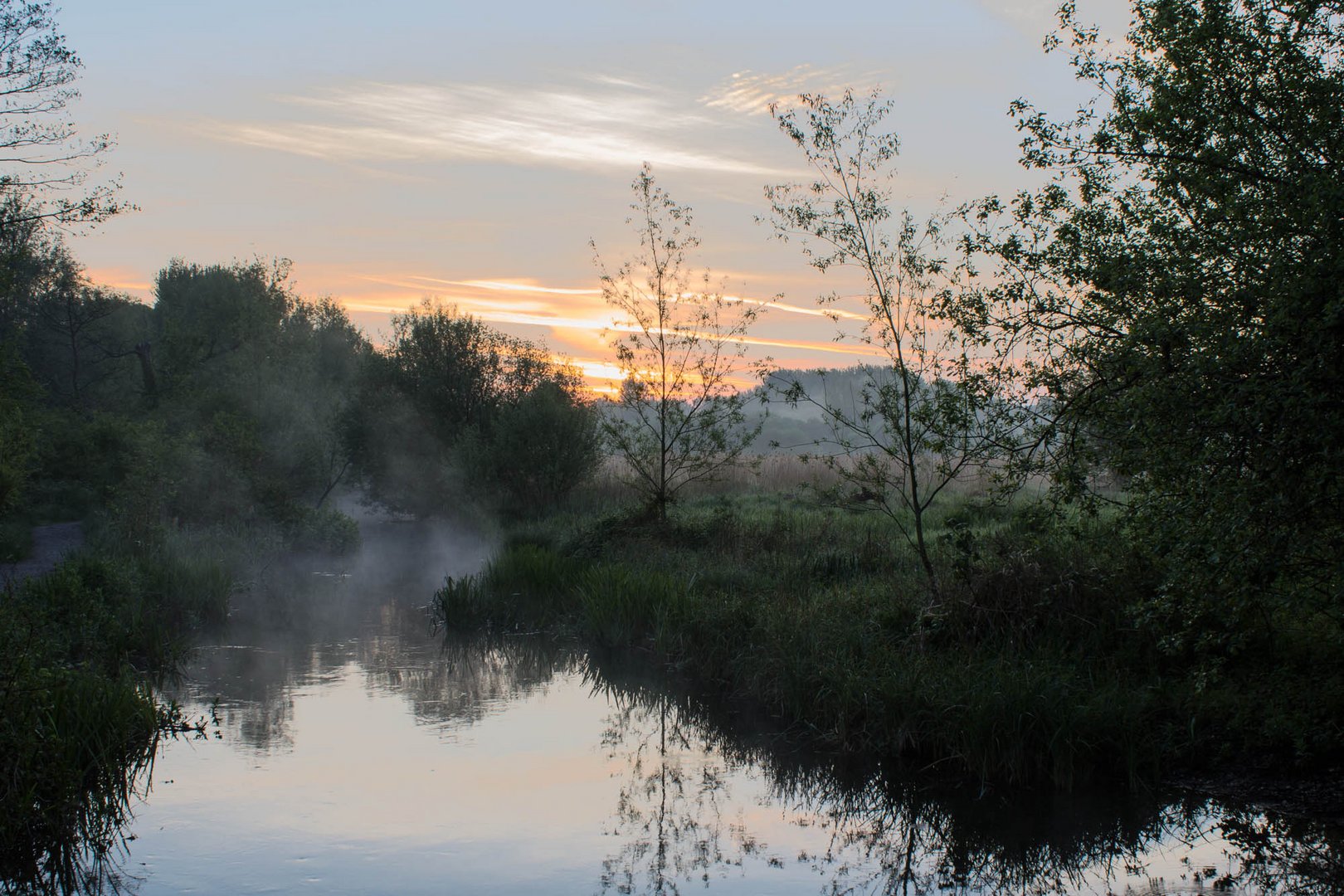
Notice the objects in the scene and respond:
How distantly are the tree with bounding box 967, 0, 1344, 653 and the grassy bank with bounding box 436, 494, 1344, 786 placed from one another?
0.70m

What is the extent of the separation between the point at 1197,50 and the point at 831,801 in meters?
6.37

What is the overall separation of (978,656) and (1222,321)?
384cm

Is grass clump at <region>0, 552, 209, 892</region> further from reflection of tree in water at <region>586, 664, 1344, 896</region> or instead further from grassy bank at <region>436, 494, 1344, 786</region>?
grassy bank at <region>436, 494, 1344, 786</region>

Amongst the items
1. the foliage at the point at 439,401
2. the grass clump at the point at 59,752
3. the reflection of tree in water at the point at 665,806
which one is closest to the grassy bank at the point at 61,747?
the grass clump at the point at 59,752

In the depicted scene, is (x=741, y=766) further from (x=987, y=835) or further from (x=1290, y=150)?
(x=1290, y=150)

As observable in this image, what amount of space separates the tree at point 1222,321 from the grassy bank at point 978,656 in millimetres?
701

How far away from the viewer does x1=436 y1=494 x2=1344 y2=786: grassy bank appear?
25.7ft

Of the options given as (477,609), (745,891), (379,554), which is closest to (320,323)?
(379,554)

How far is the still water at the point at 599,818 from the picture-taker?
6379mm

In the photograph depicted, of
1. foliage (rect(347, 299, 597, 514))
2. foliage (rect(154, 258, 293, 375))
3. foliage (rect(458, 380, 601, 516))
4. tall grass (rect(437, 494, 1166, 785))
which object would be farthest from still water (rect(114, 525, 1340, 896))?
foliage (rect(154, 258, 293, 375))

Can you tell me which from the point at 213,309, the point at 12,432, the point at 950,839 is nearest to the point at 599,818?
the point at 950,839

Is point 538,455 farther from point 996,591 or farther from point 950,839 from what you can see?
point 950,839

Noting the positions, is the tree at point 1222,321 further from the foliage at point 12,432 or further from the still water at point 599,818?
the foliage at point 12,432

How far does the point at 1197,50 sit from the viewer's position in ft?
25.0
